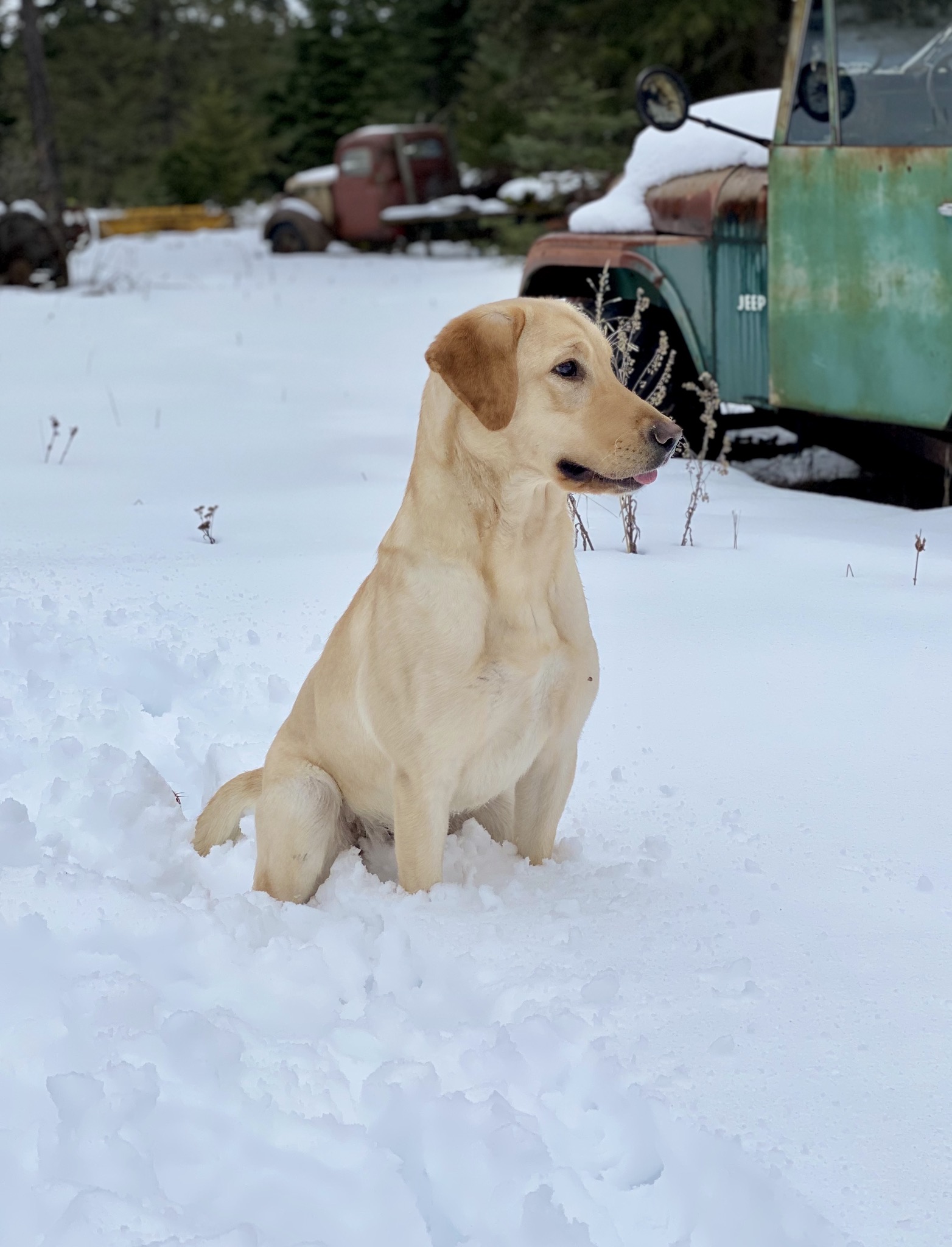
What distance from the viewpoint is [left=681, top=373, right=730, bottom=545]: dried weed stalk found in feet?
16.8

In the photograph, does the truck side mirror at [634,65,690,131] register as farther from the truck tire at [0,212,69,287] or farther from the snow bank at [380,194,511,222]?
the snow bank at [380,194,511,222]

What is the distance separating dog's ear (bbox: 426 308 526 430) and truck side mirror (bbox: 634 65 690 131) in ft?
9.54

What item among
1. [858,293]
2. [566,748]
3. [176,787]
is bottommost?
[176,787]

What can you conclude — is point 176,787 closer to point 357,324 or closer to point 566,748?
point 566,748

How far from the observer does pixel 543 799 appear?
2.91 m

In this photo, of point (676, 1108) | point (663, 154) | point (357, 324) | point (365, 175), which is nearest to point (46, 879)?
point (676, 1108)

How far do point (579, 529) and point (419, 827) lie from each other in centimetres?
251

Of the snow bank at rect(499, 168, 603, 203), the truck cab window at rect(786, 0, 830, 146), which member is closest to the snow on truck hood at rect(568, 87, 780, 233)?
the truck cab window at rect(786, 0, 830, 146)

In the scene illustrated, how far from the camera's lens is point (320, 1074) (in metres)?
2.23

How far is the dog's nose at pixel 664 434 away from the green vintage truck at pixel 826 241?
2838 mm

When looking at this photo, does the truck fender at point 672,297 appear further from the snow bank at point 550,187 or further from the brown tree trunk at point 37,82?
the brown tree trunk at point 37,82

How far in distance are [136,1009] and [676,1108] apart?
951 mm

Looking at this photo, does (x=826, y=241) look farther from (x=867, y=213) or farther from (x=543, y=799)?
(x=543, y=799)

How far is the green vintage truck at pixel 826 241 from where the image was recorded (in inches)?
197
